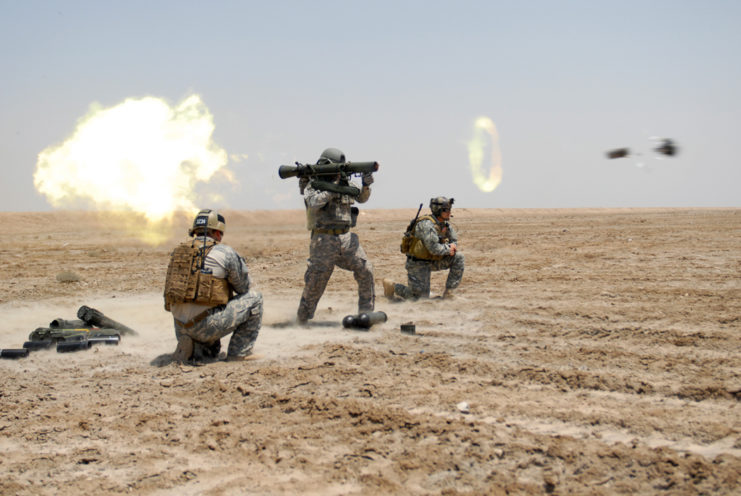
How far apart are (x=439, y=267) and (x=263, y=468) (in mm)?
6671

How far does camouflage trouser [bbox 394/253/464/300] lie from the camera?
10.1m

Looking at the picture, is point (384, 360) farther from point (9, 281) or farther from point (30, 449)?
point (9, 281)

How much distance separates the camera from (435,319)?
27.6 ft

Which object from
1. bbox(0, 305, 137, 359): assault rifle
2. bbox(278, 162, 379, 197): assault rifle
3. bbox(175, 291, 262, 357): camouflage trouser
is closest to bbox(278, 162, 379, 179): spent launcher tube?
bbox(278, 162, 379, 197): assault rifle

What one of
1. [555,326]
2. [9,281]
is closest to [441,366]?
[555,326]

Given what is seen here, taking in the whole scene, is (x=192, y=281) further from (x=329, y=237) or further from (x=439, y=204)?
(x=439, y=204)

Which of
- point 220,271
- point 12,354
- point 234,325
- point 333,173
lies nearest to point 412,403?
point 234,325

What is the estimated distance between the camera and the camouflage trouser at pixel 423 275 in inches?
396

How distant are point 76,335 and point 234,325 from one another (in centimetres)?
222

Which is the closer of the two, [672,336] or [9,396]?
[9,396]

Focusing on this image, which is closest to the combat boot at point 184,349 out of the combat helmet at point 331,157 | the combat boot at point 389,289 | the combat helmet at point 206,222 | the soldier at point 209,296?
the soldier at point 209,296

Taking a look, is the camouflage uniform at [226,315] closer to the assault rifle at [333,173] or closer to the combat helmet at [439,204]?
the assault rifle at [333,173]

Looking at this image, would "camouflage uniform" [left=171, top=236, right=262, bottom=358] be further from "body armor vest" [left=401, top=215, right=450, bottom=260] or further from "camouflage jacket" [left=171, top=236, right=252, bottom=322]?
"body armor vest" [left=401, top=215, right=450, bottom=260]

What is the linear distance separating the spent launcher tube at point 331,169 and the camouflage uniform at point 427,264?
2.39 meters
